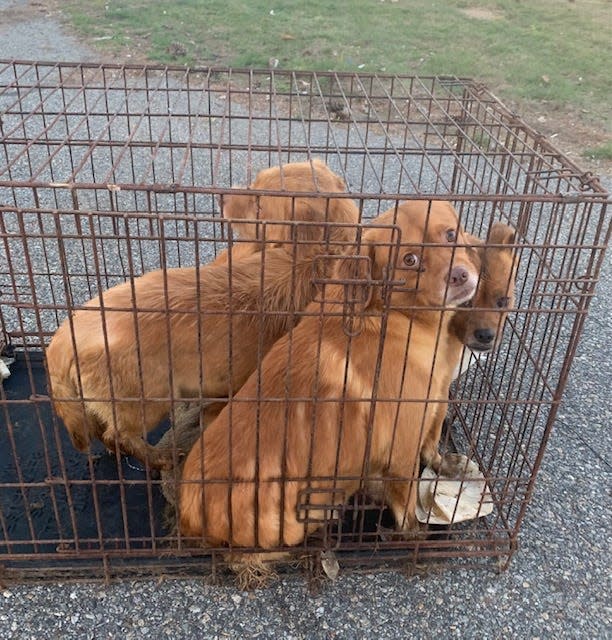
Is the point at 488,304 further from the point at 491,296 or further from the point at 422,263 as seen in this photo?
the point at 422,263

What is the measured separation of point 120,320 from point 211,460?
2.70 ft

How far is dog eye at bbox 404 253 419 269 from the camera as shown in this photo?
2.78 meters

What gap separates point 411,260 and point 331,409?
0.73 meters

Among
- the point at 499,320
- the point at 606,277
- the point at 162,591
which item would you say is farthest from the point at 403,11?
the point at 162,591

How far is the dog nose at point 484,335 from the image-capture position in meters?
3.24

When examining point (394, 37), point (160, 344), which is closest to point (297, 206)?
point (160, 344)

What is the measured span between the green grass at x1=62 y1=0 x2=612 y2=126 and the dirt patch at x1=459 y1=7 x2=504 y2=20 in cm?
11

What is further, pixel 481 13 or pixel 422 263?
pixel 481 13

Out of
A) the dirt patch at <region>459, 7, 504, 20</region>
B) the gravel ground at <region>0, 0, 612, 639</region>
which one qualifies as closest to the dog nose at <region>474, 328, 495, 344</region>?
the gravel ground at <region>0, 0, 612, 639</region>

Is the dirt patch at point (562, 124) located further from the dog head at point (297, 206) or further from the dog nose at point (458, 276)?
the dog nose at point (458, 276)

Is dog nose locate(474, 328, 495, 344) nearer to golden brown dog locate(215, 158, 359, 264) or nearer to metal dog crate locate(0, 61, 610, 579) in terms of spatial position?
metal dog crate locate(0, 61, 610, 579)

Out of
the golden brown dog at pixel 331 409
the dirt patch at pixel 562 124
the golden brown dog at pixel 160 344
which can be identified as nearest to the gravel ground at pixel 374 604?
the golden brown dog at pixel 331 409

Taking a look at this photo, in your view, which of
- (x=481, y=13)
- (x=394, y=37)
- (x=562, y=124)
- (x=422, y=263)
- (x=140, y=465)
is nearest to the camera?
(x=422, y=263)

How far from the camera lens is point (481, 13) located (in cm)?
1638
